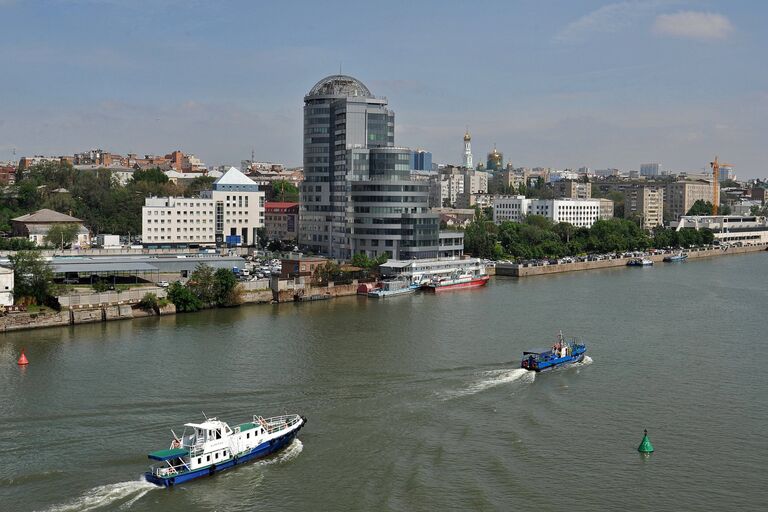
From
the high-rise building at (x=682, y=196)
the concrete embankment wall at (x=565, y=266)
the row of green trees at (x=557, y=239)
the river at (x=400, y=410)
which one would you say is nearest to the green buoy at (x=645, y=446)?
the river at (x=400, y=410)

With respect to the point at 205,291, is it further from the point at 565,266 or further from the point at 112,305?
the point at 565,266

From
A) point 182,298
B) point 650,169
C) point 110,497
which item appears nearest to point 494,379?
point 110,497

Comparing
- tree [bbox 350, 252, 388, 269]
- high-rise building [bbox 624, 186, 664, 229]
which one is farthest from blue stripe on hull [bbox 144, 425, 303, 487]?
high-rise building [bbox 624, 186, 664, 229]

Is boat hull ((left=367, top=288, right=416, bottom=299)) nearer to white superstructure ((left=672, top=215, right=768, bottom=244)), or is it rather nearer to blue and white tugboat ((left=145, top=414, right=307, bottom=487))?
blue and white tugboat ((left=145, top=414, right=307, bottom=487))

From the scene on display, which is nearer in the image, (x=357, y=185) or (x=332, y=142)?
(x=357, y=185)

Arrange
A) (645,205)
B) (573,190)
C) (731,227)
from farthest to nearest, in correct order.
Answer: (573,190), (645,205), (731,227)
